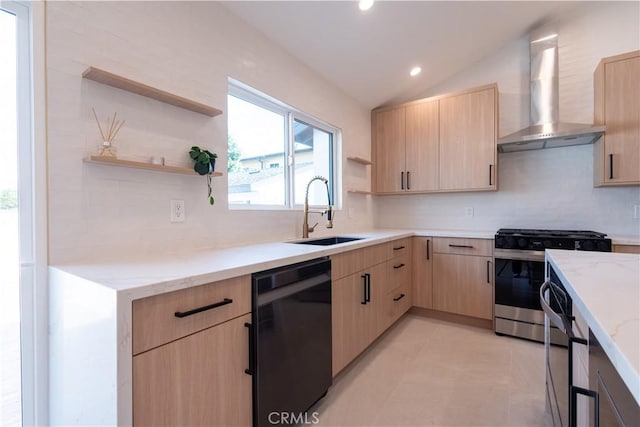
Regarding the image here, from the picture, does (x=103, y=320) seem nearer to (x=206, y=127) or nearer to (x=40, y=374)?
(x=40, y=374)

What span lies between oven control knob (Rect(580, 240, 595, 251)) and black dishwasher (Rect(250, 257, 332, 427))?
6.90 feet

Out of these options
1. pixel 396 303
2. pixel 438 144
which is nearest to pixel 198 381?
pixel 396 303

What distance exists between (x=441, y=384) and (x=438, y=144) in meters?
2.37

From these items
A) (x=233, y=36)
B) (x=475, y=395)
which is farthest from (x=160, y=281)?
(x=475, y=395)

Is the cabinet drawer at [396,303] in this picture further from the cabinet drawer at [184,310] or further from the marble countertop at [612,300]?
the cabinet drawer at [184,310]

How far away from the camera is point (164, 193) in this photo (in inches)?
63.2

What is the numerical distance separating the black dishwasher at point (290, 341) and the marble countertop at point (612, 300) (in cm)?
107

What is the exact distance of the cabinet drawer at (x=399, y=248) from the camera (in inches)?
106

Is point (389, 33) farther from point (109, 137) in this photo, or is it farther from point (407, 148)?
point (109, 137)

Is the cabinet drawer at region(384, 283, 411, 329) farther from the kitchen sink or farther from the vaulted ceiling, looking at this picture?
the vaulted ceiling

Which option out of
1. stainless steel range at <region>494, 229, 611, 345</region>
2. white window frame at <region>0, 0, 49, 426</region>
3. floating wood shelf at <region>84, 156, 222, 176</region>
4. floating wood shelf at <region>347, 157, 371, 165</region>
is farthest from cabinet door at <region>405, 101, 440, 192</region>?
white window frame at <region>0, 0, 49, 426</region>

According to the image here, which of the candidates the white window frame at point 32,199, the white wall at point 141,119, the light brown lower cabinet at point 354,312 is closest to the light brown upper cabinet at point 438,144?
the light brown lower cabinet at point 354,312

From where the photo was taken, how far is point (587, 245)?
2.37 metres

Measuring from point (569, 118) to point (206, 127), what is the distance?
132 inches
